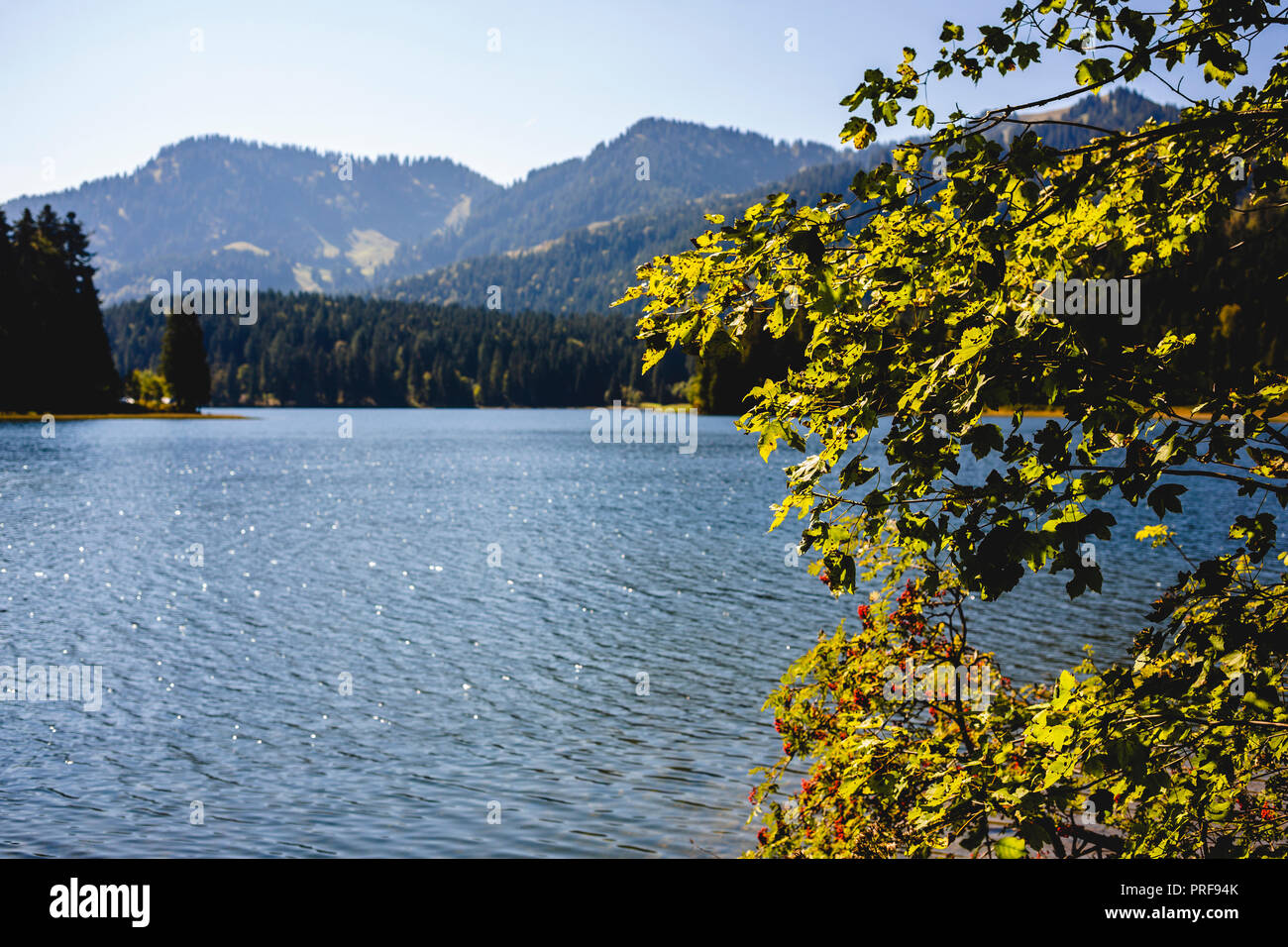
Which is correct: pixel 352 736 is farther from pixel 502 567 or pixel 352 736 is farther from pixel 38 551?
pixel 38 551

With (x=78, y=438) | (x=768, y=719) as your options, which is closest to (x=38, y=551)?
(x=768, y=719)

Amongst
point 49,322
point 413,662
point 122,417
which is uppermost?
point 49,322

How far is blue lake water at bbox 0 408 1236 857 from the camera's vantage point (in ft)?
47.2

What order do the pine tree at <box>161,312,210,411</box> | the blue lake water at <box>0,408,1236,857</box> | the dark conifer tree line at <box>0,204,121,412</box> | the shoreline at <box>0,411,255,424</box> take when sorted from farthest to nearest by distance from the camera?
the pine tree at <box>161,312,210,411</box>, the shoreline at <box>0,411,255,424</box>, the dark conifer tree line at <box>0,204,121,412</box>, the blue lake water at <box>0,408,1236,857</box>

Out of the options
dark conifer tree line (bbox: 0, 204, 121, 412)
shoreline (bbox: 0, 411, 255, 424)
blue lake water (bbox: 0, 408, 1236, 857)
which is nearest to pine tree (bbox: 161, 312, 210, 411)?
shoreline (bbox: 0, 411, 255, 424)

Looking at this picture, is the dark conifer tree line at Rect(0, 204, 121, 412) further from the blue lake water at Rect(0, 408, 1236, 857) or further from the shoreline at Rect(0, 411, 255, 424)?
the blue lake water at Rect(0, 408, 1236, 857)

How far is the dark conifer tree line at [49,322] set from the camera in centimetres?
10806

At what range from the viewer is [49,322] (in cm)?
11031

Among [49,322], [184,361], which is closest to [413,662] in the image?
[49,322]

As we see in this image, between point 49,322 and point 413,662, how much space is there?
111 metres

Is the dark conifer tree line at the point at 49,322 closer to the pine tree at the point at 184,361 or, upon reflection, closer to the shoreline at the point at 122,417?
the shoreline at the point at 122,417

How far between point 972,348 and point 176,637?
25981mm

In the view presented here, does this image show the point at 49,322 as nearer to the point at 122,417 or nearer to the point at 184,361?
the point at 122,417

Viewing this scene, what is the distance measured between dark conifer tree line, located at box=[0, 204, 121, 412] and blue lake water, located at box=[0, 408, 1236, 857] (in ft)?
222
